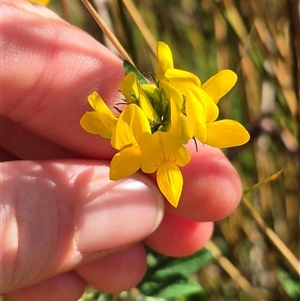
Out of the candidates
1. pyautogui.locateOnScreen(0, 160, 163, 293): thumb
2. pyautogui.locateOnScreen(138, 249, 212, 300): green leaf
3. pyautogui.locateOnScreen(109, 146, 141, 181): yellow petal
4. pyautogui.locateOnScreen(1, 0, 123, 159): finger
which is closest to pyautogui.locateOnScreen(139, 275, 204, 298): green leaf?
pyautogui.locateOnScreen(138, 249, 212, 300): green leaf

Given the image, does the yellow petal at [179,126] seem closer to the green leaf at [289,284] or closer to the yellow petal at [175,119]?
the yellow petal at [175,119]

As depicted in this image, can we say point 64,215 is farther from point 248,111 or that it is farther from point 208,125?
point 248,111

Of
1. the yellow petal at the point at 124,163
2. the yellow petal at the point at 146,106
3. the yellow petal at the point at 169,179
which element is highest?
the yellow petal at the point at 146,106

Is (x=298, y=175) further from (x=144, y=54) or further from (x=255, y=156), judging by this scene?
(x=144, y=54)

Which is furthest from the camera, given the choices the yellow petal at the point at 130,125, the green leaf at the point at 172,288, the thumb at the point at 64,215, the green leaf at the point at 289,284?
the green leaf at the point at 289,284

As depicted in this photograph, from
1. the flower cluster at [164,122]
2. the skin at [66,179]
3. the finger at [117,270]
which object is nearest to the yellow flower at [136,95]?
the flower cluster at [164,122]

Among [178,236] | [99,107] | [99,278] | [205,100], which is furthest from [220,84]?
[99,278]

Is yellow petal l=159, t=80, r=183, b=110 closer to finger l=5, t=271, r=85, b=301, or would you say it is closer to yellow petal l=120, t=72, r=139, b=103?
yellow petal l=120, t=72, r=139, b=103
